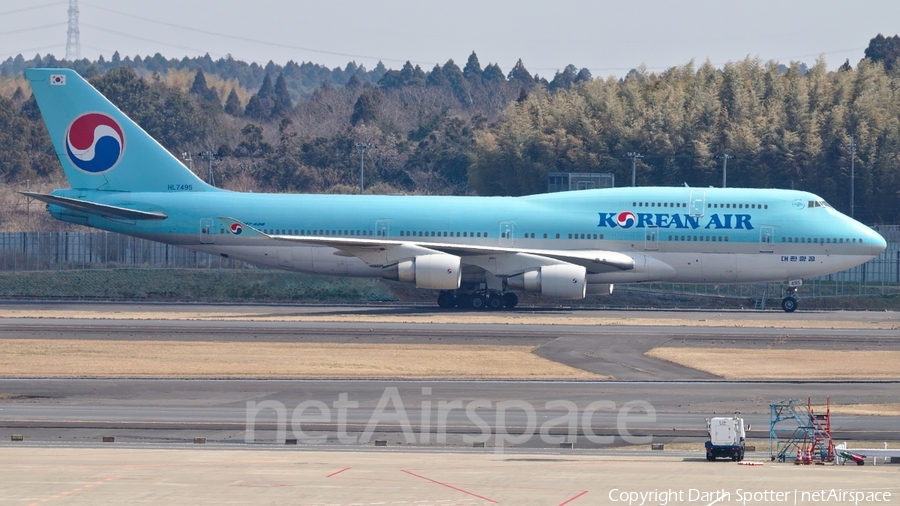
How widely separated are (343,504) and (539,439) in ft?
19.5

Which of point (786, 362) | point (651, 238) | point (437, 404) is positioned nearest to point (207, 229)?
point (651, 238)

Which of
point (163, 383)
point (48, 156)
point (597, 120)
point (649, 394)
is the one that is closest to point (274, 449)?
point (163, 383)

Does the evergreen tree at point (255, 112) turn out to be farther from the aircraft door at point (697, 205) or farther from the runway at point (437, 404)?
the runway at point (437, 404)

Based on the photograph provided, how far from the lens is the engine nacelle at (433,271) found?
4091 centimetres

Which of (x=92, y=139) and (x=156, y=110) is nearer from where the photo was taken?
(x=92, y=139)

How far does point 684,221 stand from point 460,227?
8580 millimetres

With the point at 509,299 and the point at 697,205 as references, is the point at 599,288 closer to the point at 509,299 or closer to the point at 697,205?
the point at 509,299

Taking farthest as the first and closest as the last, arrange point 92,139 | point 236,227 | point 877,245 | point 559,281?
point 92,139, point 236,227, point 877,245, point 559,281

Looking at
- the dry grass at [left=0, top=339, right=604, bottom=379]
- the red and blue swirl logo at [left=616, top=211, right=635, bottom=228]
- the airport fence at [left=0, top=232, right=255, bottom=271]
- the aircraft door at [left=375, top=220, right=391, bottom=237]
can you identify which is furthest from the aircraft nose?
the airport fence at [left=0, top=232, right=255, bottom=271]

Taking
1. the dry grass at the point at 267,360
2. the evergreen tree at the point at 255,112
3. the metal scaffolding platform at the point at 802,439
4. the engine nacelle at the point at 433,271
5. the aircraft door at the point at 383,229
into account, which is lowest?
the metal scaffolding platform at the point at 802,439

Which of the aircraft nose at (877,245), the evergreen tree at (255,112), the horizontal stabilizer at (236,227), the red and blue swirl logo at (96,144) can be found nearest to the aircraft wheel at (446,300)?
the horizontal stabilizer at (236,227)

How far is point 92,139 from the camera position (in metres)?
44.0

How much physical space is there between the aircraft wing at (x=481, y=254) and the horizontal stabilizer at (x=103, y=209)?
406 centimetres

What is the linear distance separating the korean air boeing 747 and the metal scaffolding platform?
20.2 metres
